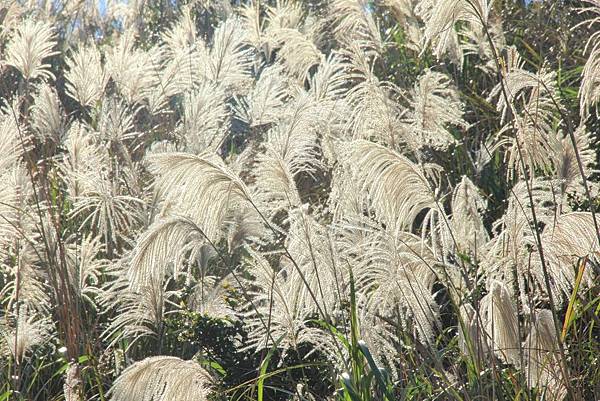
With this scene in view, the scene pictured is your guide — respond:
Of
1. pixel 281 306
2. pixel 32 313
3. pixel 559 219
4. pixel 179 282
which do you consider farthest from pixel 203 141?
pixel 559 219

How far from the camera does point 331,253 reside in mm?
3277

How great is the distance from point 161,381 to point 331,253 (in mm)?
666

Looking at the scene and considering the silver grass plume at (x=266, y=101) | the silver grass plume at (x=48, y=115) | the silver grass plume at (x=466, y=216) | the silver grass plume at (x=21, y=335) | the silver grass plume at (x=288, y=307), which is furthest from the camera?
the silver grass plume at (x=48, y=115)

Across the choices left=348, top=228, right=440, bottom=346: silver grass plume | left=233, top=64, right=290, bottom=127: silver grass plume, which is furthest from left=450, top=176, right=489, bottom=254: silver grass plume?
left=233, top=64, right=290, bottom=127: silver grass plume

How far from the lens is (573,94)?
601cm

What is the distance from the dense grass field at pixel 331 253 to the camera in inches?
126

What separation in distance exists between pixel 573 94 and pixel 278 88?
171 centimetres

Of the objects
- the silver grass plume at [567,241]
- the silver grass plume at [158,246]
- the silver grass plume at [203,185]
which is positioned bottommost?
the silver grass plume at [567,241]

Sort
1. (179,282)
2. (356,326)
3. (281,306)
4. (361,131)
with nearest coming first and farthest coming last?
(356,326)
(281,306)
(361,131)
(179,282)

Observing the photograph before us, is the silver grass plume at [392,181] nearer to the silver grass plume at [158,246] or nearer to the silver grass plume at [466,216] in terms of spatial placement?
the silver grass plume at [466,216]

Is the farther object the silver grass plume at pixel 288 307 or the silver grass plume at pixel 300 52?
the silver grass plume at pixel 300 52

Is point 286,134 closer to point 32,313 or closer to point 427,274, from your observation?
point 427,274

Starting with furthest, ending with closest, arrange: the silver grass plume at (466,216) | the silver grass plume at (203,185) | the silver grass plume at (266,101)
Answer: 1. the silver grass plume at (266,101)
2. the silver grass plume at (466,216)
3. the silver grass plume at (203,185)

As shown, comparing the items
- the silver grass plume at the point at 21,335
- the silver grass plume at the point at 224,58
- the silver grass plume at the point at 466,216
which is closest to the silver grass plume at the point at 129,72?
the silver grass plume at the point at 224,58
